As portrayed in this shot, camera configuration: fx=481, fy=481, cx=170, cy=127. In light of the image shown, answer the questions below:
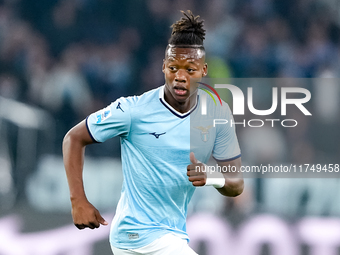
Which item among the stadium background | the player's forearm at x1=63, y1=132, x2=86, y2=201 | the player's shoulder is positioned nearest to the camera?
the player's forearm at x1=63, y1=132, x2=86, y2=201

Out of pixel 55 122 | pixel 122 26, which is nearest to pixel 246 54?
pixel 122 26

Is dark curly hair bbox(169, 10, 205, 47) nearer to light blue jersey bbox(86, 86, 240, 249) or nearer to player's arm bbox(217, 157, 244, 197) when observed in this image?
light blue jersey bbox(86, 86, 240, 249)

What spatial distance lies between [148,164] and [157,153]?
9 cm

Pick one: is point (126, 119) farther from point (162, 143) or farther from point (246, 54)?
point (246, 54)

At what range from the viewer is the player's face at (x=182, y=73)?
9.53ft

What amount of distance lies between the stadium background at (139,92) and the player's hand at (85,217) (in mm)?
2467

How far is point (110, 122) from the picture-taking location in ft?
9.29

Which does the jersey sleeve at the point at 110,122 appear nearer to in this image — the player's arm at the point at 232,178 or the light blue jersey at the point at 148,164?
the light blue jersey at the point at 148,164

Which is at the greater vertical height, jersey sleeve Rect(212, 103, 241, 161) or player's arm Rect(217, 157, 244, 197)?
jersey sleeve Rect(212, 103, 241, 161)

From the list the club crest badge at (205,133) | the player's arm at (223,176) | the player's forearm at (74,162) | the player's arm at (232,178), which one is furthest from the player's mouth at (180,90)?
the player's forearm at (74,162)

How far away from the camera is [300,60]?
21.0 feet

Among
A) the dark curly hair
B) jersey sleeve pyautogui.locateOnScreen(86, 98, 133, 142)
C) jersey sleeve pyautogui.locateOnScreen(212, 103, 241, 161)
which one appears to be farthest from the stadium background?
jersey sleeve pyautogui.locateOnScreen(86, 98, 133, 142)

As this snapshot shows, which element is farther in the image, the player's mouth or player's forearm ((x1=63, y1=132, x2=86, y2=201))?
the player's mouth

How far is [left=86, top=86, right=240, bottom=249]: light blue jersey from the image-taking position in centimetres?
283
